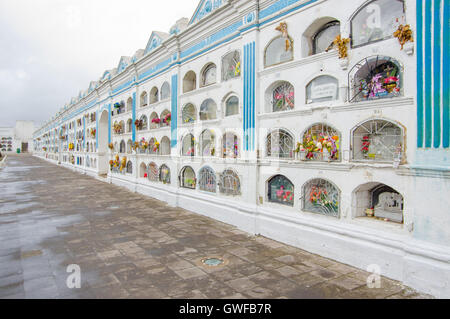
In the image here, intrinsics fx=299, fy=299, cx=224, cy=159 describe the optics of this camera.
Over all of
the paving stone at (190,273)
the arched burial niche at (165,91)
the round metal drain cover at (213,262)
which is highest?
the arched burial niche at (165,91)

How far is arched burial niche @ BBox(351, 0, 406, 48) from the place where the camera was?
5.86 m

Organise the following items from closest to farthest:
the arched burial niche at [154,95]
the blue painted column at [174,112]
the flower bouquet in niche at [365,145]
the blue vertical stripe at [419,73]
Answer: the blue vertical stripe at [419,73] < the flower bouquet in niche at [365,145] < the blue painted column at [174,112] < the arched burial niche at [154,95]

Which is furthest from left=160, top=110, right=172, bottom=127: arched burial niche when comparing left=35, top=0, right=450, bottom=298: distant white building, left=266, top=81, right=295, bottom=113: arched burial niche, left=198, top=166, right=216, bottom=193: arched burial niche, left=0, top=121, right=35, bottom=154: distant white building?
left=0, top=121, right=35, bottom=154: distant white building

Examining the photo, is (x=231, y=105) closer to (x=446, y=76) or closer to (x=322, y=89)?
(x=322, y=89)

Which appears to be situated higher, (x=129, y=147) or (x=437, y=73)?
(x=437, y=73)

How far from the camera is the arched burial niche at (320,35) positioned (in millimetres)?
7203

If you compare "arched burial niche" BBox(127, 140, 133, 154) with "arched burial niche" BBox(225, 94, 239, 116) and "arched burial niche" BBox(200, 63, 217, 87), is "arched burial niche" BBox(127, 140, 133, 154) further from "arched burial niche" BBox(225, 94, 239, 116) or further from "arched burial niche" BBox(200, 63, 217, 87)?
"arched burial niche" BBox(225, 94, 239, 116)

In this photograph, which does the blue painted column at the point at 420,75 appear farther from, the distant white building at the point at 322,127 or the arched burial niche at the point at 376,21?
the arched burial niche at the point at 376,21

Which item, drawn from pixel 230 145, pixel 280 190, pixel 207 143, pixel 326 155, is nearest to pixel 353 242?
pixel 326 155

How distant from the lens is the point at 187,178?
12695mm

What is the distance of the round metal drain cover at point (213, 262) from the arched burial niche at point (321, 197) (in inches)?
100

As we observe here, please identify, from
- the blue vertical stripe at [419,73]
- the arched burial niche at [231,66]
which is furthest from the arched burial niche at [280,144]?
the blue vertical stripe at [419,73]

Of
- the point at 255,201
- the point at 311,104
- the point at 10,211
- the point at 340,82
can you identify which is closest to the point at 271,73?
the point at 311,104

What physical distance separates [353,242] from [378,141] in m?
2.18
